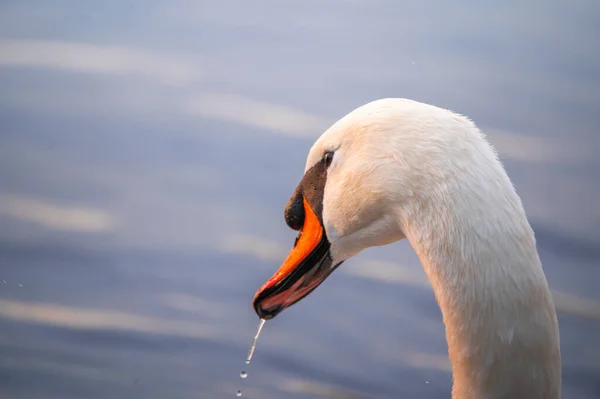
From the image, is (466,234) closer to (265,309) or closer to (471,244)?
(471,244)


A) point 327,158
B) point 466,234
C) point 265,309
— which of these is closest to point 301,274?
point 265,309

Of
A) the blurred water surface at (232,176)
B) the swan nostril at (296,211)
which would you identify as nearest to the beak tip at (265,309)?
the swan nostril at (296,211)

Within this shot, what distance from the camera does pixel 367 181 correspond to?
90 centimetres

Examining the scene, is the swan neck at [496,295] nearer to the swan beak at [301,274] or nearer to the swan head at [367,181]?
the swan head at [367,181]

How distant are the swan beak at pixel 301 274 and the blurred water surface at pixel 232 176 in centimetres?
76

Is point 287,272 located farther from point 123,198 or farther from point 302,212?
point 123,198

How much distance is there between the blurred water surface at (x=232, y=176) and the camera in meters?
1.76

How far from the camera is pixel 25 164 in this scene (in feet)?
6.20

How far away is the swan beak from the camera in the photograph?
1062mm

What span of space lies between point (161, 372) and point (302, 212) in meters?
0.91

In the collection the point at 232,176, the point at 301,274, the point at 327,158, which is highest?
the point at 232,176

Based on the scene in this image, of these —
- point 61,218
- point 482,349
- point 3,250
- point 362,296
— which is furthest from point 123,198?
point 482,349

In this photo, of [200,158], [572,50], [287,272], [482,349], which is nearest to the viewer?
[482,349]

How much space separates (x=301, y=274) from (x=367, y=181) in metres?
0.22
